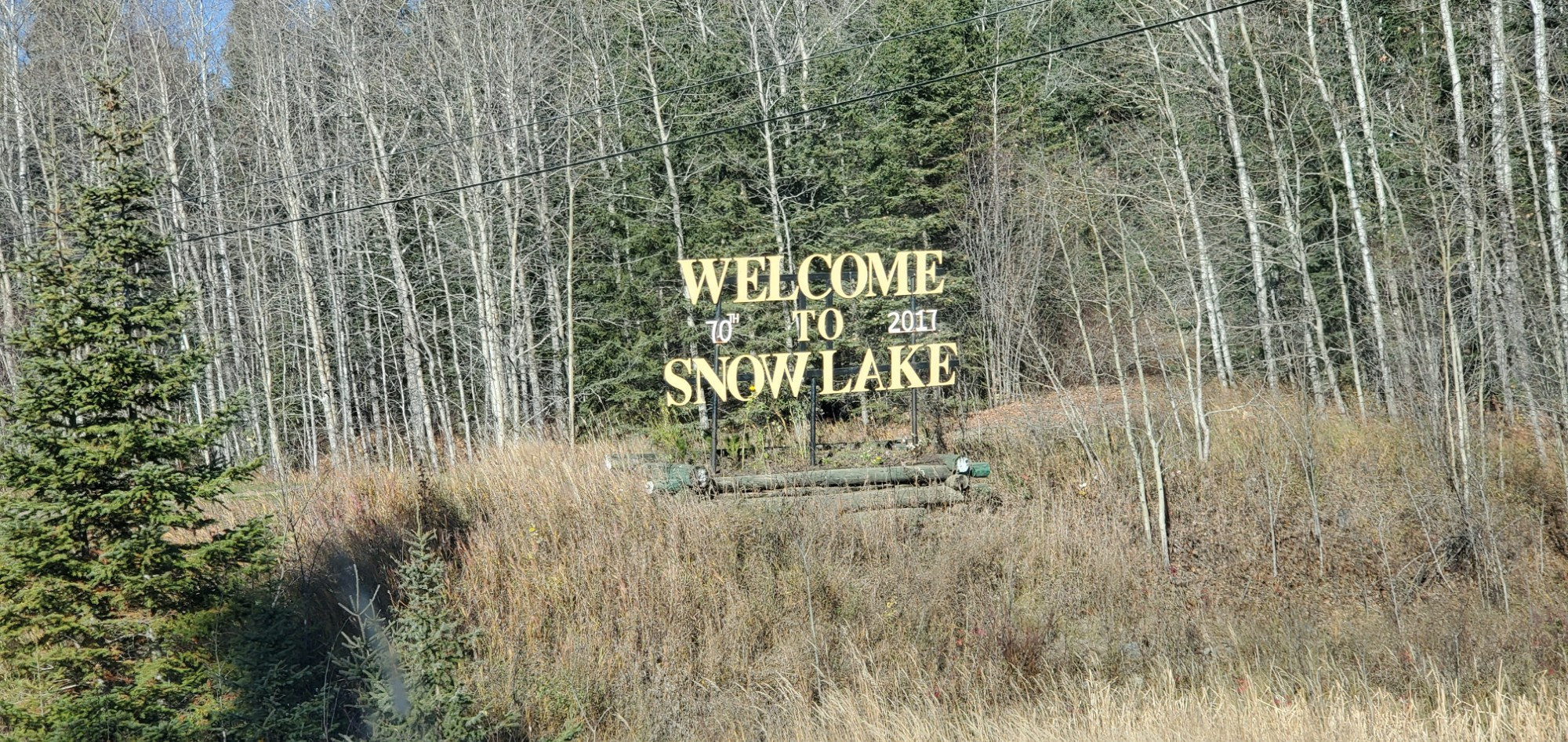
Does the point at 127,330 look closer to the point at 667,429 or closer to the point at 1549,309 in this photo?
the point at 667,429

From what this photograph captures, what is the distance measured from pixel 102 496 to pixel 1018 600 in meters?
8.38

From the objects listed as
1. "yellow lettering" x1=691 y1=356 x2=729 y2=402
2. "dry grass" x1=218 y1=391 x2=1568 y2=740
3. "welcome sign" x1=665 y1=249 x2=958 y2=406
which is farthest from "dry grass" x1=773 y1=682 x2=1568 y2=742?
"welcome sign" x1=665 y1=249 x2=958 y2=406

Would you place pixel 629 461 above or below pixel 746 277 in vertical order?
below

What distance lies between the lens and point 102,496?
8.02m

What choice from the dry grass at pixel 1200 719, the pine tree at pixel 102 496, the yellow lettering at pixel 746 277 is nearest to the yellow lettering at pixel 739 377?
the yellow lettering at pixel 746 277

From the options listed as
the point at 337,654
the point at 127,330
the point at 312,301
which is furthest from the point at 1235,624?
the point at 312,301

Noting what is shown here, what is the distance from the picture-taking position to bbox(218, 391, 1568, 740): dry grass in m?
8.59

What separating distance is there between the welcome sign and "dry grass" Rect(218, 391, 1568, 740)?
5.66ft

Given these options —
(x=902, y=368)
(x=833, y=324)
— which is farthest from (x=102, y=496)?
(x=902, y=368)

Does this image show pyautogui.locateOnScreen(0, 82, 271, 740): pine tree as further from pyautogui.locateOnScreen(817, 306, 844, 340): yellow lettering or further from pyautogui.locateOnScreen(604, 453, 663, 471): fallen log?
pyautogui.locateOnScreen(817, 306, 844, 340): yellow lettering

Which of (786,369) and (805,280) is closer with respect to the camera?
(805,280)

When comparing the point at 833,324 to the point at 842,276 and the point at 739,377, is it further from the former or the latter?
the point at 739,377

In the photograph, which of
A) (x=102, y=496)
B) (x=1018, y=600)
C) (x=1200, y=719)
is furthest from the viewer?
(x=1018, y=600)

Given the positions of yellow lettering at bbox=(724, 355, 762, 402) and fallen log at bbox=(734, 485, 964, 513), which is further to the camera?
yellow lettering at bbox=(724, 355, 762, 402)
